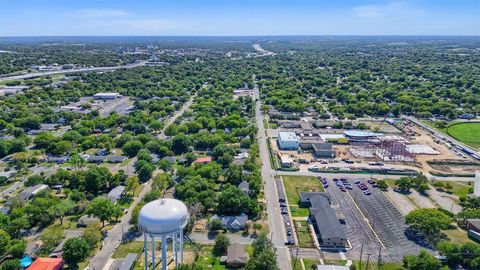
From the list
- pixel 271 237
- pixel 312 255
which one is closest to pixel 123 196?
pixel 271 237

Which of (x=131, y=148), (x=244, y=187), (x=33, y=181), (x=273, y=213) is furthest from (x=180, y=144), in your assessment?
(x=273, y=213)

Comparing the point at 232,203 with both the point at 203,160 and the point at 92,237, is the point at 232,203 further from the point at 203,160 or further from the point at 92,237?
the point at 203,160

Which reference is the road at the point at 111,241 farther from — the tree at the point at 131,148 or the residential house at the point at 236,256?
the tree at the point at 131,148

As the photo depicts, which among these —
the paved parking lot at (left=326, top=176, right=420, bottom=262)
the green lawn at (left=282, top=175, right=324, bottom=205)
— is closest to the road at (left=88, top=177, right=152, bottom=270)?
the green lawn at (left=282, top=175, right=324, bottom=205)

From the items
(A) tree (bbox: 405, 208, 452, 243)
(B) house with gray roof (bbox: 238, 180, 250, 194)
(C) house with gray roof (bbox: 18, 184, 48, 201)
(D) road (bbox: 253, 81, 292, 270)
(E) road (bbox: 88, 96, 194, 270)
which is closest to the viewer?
(E) road (bbox: 88, 96, 194, 270)

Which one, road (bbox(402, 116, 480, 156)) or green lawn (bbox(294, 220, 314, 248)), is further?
road (bbox(402, 116, 480, 156))

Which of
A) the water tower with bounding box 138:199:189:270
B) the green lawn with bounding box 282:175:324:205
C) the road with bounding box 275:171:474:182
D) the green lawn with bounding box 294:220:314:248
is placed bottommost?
the road with bounding box 275:171:474:182

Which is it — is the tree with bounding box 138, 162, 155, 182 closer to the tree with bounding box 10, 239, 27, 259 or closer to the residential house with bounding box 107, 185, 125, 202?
the residential house with bounding box 107, 185, 125, 202
